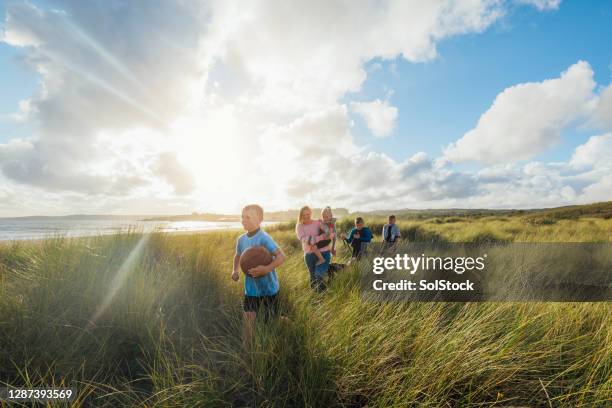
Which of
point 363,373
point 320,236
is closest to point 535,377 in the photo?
point 363,373

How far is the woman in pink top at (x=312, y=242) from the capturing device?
20.4 ft

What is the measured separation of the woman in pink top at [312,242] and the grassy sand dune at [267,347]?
1153 millimetres

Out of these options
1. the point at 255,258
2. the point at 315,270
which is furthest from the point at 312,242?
the point at 255,258

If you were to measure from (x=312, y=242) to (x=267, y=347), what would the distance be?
134 inches

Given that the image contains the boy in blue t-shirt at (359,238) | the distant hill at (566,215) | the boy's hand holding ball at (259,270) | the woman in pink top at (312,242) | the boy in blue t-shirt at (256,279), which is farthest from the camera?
the distant hill at (566,215)

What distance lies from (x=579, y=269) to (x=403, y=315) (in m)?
7.00

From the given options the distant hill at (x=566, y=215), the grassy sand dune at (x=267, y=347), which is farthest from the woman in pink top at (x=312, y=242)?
the distant hill at (x=566, y=215)

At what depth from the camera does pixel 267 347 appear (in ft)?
9.69

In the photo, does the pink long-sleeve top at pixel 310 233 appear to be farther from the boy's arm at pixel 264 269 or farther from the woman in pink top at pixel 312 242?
the boy's arm at pixel 264 269

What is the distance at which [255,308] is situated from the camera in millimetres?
3477

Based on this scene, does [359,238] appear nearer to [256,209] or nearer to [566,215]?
[256,209]

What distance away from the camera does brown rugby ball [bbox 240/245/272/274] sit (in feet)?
11.2

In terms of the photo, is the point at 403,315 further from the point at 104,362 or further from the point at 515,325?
the point at 104,362

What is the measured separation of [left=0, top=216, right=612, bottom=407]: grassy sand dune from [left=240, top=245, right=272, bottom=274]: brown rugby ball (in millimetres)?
719
